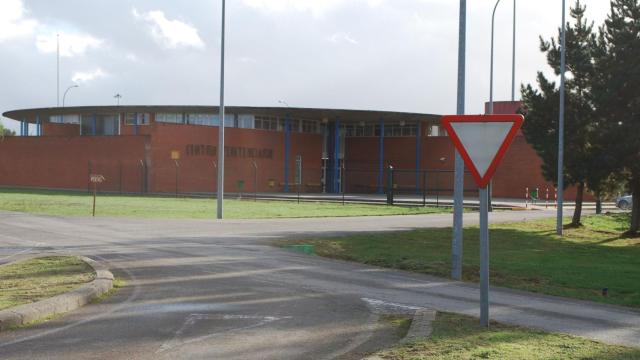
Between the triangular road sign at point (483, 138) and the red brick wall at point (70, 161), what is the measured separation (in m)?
49.1

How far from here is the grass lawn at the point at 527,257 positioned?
42.1 feet

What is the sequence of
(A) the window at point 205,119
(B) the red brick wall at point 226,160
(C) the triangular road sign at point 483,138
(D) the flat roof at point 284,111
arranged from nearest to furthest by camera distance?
(C) the triangular road sign at point 483,138, (B) the red brick wall at point 226,160, (D) the flat roof at point 284,111, (A) the window at point 205,119

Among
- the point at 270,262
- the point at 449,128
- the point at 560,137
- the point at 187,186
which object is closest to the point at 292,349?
the point at 449,128

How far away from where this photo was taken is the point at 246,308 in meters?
9.48

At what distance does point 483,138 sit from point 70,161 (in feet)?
184

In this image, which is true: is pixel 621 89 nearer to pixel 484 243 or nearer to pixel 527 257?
pixel 527 257

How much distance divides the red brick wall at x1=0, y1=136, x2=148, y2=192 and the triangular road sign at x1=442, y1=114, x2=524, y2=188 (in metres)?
49.1

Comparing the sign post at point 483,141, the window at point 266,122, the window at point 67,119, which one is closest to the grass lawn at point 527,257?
the sign post at point 483,141

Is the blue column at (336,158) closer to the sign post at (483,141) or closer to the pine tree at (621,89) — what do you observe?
the pine tree at (621,89)

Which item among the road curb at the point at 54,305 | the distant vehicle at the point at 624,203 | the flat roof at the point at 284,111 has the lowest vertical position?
the road curb at the point at 54,305

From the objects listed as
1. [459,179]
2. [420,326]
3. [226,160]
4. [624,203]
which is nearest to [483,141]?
[420,326]

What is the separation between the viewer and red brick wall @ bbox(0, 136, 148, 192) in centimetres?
5584

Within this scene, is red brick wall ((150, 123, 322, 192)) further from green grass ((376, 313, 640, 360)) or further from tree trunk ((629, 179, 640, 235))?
green grass ((376, 313, 640, 360))

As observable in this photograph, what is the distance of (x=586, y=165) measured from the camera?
88.0 ft
